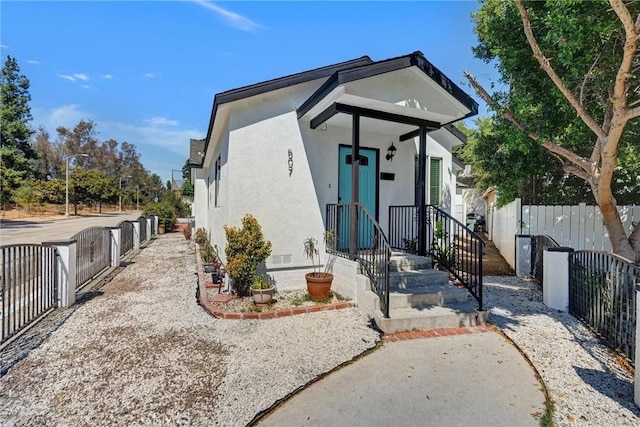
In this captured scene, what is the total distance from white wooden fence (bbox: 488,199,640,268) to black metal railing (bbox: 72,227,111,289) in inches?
441

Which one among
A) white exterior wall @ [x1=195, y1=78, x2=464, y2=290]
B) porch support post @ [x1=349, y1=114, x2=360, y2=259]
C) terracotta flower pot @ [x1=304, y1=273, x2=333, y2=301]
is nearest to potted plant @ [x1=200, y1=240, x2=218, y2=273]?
white exterior wall @ [x1=195, y1=78, x2=464, y2=290]

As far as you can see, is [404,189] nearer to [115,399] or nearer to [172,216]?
[115,399]

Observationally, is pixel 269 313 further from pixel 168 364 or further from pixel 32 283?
pixel 32 283

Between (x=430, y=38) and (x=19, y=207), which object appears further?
(x=19, y=207)

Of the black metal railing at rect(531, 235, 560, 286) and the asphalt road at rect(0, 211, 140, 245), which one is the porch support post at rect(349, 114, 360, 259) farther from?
the asphalt road at rect(0, 211, 140, 245)

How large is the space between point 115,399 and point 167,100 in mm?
11753

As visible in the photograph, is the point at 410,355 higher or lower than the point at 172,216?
lower

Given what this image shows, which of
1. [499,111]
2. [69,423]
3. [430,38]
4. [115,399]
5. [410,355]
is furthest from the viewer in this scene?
[430,38]

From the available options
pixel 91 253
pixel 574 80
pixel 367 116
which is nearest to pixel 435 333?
pixel 367 116

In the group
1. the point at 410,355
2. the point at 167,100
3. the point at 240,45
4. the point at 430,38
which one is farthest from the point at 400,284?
the point at 167,100

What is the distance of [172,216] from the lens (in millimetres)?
22062

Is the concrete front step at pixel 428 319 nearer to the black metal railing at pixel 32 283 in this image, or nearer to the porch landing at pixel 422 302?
the porch landing at pixel 422 302

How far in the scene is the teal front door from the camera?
24.1ft

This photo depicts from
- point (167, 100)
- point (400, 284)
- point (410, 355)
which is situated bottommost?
point (410, 355)
